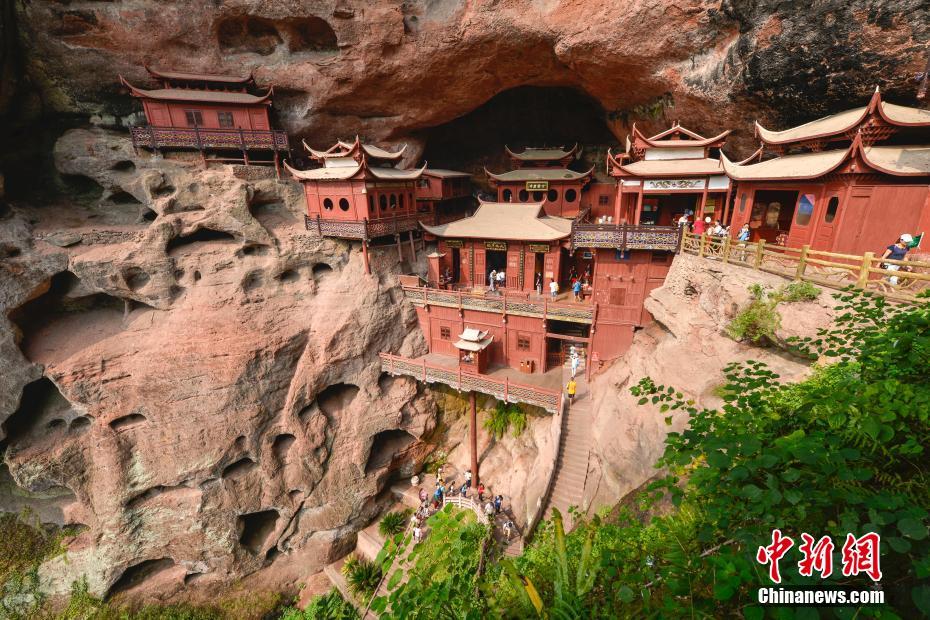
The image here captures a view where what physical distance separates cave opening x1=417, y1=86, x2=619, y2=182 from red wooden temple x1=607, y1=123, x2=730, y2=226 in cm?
863

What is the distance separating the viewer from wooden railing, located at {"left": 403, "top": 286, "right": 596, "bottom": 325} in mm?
18969

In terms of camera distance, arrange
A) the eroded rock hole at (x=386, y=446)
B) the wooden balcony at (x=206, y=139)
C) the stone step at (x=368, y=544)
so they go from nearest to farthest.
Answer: the stone step at (x=368, y=544)
the eroded rock hole at (x=386, y=446)
the wooden balcony at (x=206, y=139)

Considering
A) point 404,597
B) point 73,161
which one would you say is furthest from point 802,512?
point 73,161

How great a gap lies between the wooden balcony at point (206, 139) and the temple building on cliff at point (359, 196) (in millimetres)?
3190

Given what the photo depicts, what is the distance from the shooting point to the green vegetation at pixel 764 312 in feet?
35.2

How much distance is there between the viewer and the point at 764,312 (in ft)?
37.1

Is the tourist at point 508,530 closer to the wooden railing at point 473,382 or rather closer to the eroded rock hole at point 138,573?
the wooden railing at point 473,382

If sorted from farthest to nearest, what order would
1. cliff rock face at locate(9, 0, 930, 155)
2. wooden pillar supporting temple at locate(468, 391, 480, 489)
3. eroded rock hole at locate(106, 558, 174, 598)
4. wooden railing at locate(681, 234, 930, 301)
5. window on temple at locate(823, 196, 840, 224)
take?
wooden pillar supporting temple at locate(468, 391, 480, 489), eroded rock hole at locate(106, 558, 174, 598), cliff rock face at locate(9, 0, 930, 155), window on temple at locate(823, 196, 840, 224), wooden railing at locate(681, 234, 930, 301)

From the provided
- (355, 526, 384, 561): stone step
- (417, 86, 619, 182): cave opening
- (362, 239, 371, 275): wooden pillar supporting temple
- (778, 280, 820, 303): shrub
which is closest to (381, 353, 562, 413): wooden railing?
(362, 239, 371, 275): wooden pillar supporting temple

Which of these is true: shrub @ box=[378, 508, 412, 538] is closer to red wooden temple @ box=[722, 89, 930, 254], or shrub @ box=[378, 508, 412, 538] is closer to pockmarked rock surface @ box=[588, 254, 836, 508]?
pockmarked rock surface @ box=[588, 254, 836, 508]

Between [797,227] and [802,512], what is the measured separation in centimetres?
1559

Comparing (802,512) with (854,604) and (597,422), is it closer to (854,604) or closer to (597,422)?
(854,604)

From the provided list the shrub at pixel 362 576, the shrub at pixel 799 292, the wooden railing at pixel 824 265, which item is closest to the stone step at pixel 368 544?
the shrub at pixel 362 576

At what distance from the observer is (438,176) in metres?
28.1
